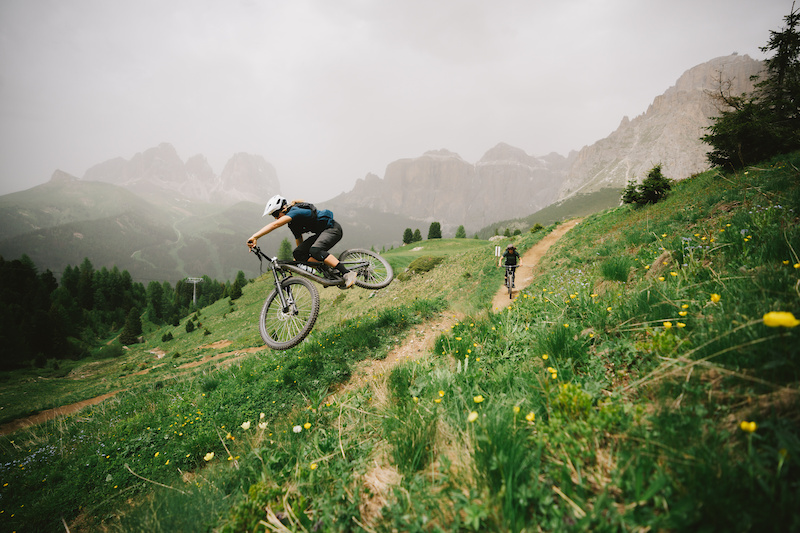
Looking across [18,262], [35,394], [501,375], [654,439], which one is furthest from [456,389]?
[18,262]

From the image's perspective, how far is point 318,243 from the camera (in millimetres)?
8180

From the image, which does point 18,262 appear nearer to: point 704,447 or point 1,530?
point 1,530

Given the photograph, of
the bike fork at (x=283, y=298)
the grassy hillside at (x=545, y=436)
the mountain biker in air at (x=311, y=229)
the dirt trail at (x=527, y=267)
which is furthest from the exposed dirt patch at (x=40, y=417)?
the dirt trail at (x=527, y=267)

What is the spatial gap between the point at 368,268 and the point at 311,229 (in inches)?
83.3

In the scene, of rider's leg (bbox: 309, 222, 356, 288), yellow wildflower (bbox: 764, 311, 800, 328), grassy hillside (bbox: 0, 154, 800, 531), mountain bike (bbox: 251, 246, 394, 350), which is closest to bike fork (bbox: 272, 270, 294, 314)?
mountain bike (bbox: 251, 246, 394, 350)

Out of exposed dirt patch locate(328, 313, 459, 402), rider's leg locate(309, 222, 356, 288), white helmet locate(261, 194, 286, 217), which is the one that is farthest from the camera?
rider's leg locate(309, 222, 356, 288)

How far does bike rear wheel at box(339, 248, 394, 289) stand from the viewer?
8.94 m

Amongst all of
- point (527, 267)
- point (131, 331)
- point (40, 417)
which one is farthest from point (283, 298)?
point (131, 331)

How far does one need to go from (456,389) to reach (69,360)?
328ft

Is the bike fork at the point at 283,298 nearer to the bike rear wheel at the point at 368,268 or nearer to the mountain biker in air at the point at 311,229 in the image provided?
the mountain biker in air at the point at 311,229

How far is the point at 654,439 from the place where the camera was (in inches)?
76.6

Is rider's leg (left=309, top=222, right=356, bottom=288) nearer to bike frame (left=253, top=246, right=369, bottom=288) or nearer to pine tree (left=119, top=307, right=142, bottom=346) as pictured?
bike frame (left=253, top=246, right=369, bottom=288)

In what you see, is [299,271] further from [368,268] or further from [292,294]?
[368,268]

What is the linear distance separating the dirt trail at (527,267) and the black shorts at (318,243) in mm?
7489
